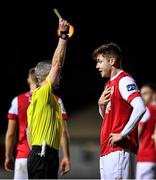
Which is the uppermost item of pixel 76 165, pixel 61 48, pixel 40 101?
pixel 61 48

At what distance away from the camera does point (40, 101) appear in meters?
7.50

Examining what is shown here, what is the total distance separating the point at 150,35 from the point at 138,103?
30.1 feet

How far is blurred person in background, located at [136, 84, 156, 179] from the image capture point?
10.3 meters

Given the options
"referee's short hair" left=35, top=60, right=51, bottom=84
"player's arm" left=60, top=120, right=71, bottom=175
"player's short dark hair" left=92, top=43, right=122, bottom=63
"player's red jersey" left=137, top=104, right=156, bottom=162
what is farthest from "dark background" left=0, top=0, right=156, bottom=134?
"player's short dark hair" left=92, top=43, right=122, bottom=63

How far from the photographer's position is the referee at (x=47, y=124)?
7.39 metres

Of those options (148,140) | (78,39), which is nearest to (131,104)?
(148,140)

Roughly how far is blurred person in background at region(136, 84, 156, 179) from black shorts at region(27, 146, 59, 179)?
301 centimetres

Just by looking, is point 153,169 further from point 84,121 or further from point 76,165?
point 84,121

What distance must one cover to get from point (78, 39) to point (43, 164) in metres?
8.99

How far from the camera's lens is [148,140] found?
1038cm

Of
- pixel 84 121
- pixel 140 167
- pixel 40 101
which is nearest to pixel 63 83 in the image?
pixel 84 121

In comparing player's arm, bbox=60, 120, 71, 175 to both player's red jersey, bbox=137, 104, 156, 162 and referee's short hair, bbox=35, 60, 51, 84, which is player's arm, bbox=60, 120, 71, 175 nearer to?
player's red jersey, bbox=137, 104, 156, 162

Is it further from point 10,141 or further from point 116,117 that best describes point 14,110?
point 116,117

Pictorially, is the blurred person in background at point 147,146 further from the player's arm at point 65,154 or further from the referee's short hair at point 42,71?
the referee's short hair at point 42,71
